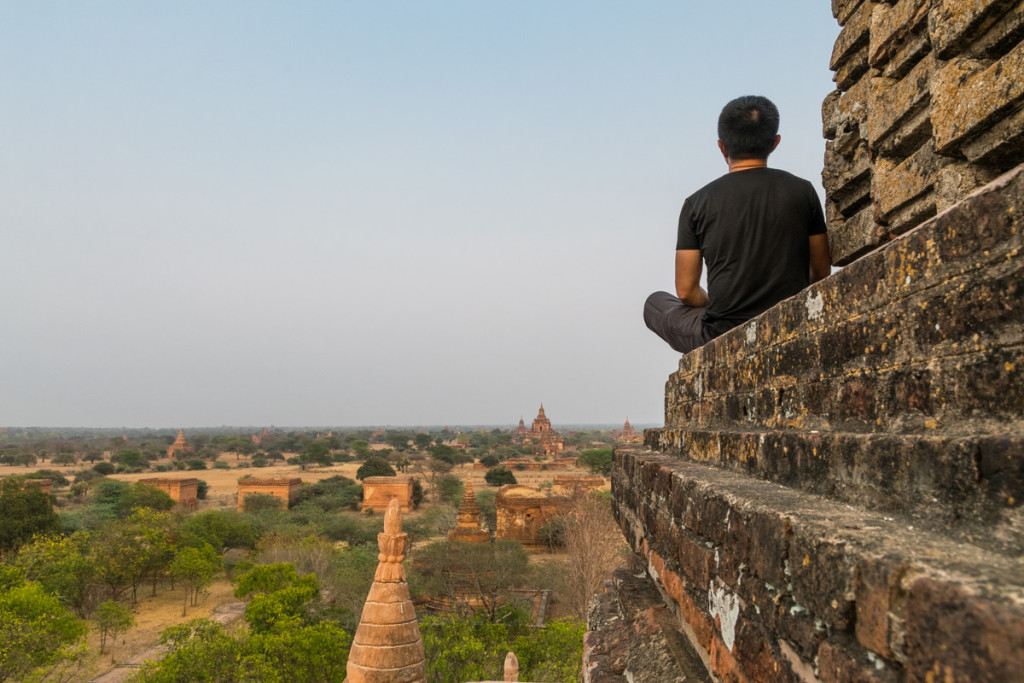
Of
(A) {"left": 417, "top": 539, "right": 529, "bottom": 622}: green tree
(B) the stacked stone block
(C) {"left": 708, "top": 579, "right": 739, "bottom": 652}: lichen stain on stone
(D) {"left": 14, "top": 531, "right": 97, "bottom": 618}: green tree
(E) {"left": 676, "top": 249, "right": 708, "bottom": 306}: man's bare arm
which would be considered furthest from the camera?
(A) {"left": 417, "top": 539, "right": 529, "bottom": 622}: green tree

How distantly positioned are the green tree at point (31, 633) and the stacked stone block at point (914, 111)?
15378 millimetres

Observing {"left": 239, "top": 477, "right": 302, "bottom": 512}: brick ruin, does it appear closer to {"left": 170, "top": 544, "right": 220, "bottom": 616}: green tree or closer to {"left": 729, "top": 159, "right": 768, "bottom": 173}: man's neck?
{"left": 170, "top": 544, "right": 220, "bottom": 616}: green tree

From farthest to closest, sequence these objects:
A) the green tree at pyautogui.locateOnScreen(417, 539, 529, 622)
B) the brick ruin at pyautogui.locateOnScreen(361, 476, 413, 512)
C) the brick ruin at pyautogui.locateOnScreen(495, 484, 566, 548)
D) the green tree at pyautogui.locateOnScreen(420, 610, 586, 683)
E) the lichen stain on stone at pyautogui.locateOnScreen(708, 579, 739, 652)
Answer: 1. the brick ruin at pyautogui.locateOnScreen(361, 476, 413, 512)
2. the brick ruin at pyautogui.locateOnScreen(495, 484, 566, 548)
3. the green tree at pyautogui.locateOnScreen(417, 539, 529, 622)
4. the green tree at pyautogui.locateOnScreen(420, 610, 586, 683)
5. the lichen stain on stone at pyautogui.locateOnScreen(708, 579, 739, 652)

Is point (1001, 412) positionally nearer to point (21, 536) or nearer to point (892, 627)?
point (892, 627)

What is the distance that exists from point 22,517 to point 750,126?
27.8 m

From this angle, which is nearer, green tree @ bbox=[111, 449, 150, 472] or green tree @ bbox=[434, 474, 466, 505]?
green tree @ bbox=[434, 474, 466, 505]

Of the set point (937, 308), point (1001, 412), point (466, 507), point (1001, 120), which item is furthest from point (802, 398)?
point (466, 507)

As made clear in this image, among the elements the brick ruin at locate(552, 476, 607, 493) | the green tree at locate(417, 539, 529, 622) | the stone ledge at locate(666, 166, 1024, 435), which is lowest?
the green tree at locate(417, 539, 529, 622)

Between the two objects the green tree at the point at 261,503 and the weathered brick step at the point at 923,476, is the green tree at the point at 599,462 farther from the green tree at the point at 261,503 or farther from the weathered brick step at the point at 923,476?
the weathered brick step at the point at 923,476

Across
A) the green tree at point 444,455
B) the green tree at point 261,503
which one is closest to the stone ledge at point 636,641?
the green tree at point 261,503

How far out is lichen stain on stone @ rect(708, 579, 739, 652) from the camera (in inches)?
61.4

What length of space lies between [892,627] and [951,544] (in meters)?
0.19

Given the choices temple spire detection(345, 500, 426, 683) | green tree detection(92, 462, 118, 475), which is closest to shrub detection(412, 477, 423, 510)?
green tree detection(92, 462, 118, 475)

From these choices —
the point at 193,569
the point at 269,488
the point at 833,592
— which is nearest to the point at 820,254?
the point at 833,592
